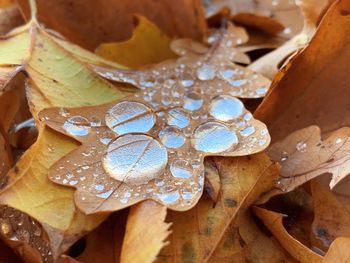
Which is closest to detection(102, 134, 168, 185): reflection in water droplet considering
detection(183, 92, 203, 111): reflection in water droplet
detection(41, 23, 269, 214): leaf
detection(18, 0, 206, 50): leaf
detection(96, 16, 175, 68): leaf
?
detection(41, 23, 269, 214): leaf

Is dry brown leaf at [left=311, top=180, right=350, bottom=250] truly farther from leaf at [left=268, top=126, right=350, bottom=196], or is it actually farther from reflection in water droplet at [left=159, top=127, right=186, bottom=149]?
reflection in water droplet at [left=159, top=127, right=186, bottom=149]

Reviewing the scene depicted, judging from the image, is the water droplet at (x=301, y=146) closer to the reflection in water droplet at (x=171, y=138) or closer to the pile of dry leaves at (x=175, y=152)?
the pile of dry leaves at (x=175, y=152)

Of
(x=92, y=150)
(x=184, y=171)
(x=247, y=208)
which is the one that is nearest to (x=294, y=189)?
(x=247, y=208)

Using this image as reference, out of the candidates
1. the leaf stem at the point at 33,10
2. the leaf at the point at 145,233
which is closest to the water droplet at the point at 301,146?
the leaf at the point at 145,233

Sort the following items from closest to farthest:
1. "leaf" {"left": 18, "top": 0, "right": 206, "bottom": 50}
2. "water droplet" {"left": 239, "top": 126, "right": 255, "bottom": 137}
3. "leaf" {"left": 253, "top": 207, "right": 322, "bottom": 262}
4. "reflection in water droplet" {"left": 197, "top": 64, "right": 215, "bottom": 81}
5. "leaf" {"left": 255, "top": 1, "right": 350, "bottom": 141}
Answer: "leaf" {"left": 253, "top": 207, "right": 322, "bottom": 262} → "water droplet" {"left": 239, "top": 126, "right": 255, "bottom": 137} → "leaf" {"left": 255, "top": 1, "right": 350, "bottom": 141} → "reflection in water droplet" {"left": 197, "top": 64, "right": 215, "bottom": 81} → "leaf" {"left": 18, "top": 0, "right": 206, "bottom": 50}

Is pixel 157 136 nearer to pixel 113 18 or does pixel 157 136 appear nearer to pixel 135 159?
pixel 135 159

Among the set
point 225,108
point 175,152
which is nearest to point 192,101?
point 225,108
